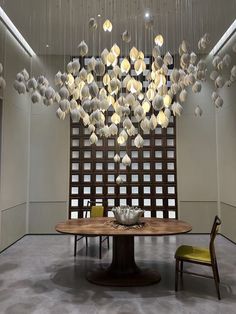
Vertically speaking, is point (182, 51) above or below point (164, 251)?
above

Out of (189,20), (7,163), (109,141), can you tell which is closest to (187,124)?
(109,141)

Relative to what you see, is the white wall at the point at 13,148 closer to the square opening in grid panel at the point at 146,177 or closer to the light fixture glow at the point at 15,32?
the light fixture glow at the point at 15,32

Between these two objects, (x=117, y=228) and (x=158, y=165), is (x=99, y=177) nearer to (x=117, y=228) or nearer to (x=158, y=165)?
(x=158, y=165)

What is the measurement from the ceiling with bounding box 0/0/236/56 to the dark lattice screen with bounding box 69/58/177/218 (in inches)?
74.8

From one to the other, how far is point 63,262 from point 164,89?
294 cm

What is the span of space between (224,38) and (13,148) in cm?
472

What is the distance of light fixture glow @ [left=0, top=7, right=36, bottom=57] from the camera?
4805 mm

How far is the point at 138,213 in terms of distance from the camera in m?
3.54

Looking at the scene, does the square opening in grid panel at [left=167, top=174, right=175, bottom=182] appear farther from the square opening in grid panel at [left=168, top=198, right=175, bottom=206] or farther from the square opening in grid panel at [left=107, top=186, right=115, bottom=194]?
the square opening in grid panel at [left=107, top=186, right=115, bottom=194]

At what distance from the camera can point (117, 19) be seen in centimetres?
487

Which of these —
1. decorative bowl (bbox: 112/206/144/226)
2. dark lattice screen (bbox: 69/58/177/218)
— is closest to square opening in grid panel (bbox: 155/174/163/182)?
dark lattice screen (bbox: 69/58/177/218)

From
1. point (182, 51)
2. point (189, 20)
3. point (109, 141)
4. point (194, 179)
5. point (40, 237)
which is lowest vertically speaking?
point (40, 237)

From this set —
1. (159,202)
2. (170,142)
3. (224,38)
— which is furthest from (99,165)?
(224,38)

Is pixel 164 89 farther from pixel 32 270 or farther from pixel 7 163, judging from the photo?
pixel 7 163
